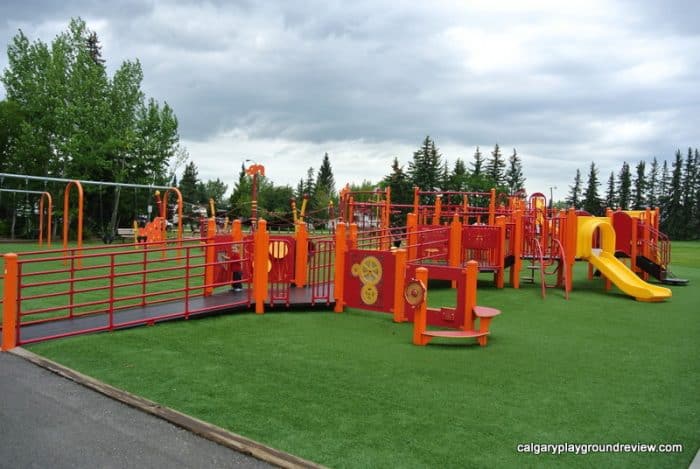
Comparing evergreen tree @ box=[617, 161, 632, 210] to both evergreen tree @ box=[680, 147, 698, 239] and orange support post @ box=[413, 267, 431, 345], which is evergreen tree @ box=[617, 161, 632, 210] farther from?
orange support post @ box=[413, 267, 431, 345]

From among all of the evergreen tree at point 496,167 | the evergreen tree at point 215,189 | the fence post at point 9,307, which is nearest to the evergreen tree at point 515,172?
the evergreen tree at point 496,167

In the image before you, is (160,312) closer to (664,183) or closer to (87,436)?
(87,436)

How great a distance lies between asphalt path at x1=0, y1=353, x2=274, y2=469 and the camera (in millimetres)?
3850

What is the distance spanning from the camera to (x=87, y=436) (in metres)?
4.29

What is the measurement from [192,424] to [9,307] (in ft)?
12.9

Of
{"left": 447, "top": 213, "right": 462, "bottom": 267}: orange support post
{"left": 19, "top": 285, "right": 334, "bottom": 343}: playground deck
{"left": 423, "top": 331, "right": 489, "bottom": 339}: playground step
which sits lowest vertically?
{"left": 19, "top": 285, "right": 334, "bottom": 343}: playground deck

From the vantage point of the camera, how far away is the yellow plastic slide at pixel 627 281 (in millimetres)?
12688

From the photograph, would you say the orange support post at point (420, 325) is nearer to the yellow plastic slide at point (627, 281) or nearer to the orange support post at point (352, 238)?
the orange support post at point (352, 238)

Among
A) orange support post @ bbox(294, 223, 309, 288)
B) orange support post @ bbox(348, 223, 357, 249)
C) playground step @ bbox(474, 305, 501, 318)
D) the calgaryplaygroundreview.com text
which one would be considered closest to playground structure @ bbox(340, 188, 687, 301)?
orange support post @ bbox(294, 223, 309, 288)

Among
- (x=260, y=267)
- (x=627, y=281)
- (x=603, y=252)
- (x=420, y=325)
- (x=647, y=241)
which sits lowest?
(x=420, y=325)

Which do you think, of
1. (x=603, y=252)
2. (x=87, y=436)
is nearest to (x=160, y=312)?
(x=87, y=436)

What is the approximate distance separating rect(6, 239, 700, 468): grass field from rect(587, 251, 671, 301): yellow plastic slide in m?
3.47

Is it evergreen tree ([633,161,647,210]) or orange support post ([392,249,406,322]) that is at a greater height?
evergreen tree ([633,161,647,210])

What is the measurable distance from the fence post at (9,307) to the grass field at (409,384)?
32cm
